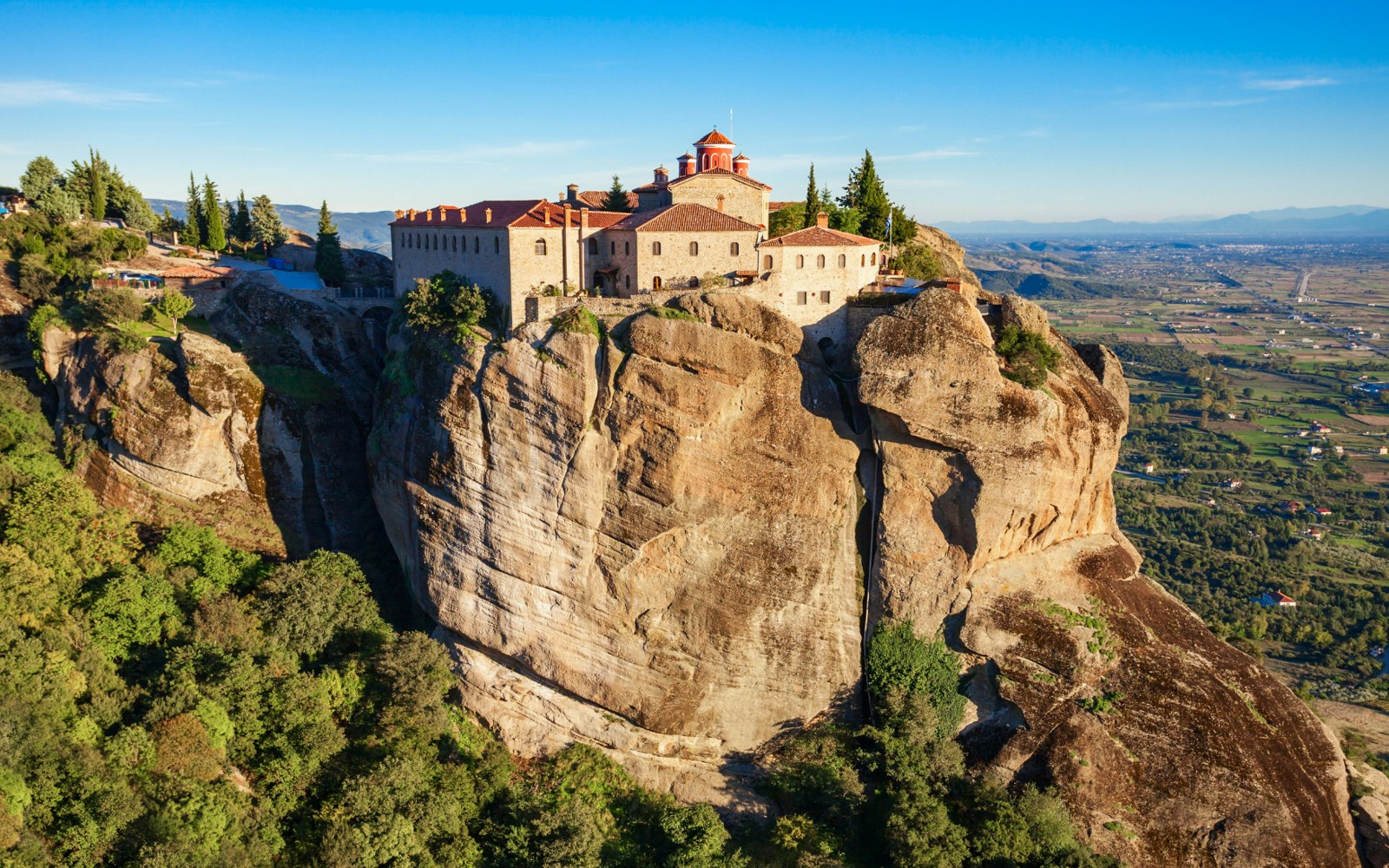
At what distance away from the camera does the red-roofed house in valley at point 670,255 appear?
40.9 metres

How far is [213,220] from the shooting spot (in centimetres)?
6172

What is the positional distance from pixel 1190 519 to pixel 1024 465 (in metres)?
70.6

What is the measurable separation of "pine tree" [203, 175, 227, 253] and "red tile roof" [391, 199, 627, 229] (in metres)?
20.2

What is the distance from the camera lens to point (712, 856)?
106 feet

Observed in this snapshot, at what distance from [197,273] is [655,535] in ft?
100

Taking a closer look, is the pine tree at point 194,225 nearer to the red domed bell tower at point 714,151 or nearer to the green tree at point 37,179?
the green tree at point 37,179

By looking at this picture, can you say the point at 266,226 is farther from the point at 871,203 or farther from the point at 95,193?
the point at 871,203

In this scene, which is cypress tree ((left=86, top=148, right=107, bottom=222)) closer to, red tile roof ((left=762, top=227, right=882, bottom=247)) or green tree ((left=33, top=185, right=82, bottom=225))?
green tree ((left=33, top=185, right=82, bottom=225))

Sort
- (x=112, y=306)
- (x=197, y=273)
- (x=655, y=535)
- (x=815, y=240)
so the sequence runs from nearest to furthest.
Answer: (x=655, y=535), (x=815, y=240), (x=112, y=306), (x=197, y=273)

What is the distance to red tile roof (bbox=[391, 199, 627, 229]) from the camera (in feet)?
137

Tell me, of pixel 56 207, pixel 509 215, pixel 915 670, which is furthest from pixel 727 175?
pixel 56 207

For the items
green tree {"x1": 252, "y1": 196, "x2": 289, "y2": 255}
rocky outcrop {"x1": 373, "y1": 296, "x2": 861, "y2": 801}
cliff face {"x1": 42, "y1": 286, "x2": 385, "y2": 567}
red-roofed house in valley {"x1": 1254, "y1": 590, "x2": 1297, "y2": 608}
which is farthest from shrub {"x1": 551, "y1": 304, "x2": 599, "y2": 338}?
red-roofed house in valley {"x1": 1254, "y1": 590, "x2": 1297, "y2": 608}

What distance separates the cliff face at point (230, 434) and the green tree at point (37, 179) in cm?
1762

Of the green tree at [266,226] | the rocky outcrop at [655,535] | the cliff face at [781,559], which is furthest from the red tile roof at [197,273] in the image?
the rocky outcrop at [655,535]
